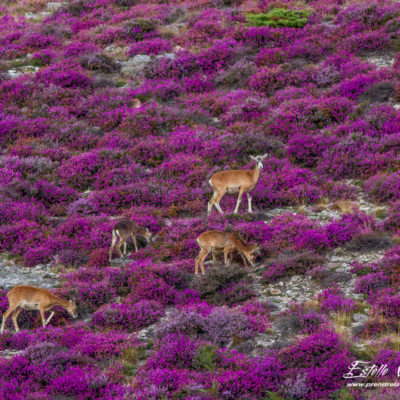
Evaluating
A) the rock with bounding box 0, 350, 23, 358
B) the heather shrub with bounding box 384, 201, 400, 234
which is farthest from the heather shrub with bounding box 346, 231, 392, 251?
the rock with bounding box 0, 350, 23, 358

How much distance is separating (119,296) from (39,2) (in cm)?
2904

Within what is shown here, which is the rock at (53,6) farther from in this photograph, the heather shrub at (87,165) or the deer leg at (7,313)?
the deer leg at (7,313)

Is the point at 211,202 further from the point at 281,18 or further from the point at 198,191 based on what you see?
the point at 281,18

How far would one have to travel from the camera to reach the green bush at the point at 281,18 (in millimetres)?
29688

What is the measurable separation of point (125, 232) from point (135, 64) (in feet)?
47.4

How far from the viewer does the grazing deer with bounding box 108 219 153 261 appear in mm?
16156

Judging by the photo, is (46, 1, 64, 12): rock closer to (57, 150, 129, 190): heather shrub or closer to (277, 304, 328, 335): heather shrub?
(57, 150, 129, 190): heather shrub

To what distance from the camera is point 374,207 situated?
17.3 m

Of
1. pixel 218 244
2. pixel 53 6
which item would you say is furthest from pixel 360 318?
pixel 53 6

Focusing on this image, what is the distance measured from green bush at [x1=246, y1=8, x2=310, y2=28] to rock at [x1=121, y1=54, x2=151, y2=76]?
5.49 m

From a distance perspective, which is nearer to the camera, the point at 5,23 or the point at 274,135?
the point at 274,135

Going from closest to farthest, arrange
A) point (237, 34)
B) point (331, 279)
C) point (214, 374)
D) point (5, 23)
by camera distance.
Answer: point (214, 374) < point (331, 279) < point (237, 34) < point (5, 23)

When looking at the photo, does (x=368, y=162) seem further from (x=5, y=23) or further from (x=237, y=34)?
(x=5, y=23)

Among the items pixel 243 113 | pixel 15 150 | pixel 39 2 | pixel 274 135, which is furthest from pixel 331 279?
pixel 39 2
